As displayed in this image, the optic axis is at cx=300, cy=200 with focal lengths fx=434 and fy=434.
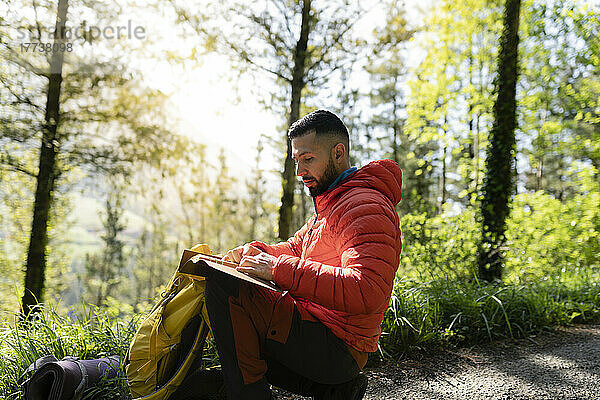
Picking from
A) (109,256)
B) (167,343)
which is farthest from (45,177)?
(109,256)

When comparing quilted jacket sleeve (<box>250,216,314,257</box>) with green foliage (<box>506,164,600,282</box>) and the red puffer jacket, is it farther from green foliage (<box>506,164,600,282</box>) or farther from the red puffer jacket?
green foliage (<box>506,164,600,282</box>)

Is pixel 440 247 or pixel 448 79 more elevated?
pixel 448 79

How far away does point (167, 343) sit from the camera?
1910mm

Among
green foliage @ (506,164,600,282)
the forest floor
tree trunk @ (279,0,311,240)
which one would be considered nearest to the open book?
the forest floor

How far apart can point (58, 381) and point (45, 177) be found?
628 cm

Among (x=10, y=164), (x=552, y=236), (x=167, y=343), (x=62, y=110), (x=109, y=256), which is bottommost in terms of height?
(x=109, y=256)

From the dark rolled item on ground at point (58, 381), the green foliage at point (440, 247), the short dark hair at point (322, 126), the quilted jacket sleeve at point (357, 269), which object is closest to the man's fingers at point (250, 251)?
the quilted jacket sleeve at point (357, 269)

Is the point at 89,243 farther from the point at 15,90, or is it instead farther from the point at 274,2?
the point at 274,2

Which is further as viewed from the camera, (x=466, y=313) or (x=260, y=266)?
(x=466, y=313)

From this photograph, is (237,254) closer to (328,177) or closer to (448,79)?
(328,177)

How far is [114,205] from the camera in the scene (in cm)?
1664

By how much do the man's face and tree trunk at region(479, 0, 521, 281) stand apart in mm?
5420

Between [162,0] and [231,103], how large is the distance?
1.61 metres

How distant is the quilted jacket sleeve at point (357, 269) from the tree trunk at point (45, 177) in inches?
275
